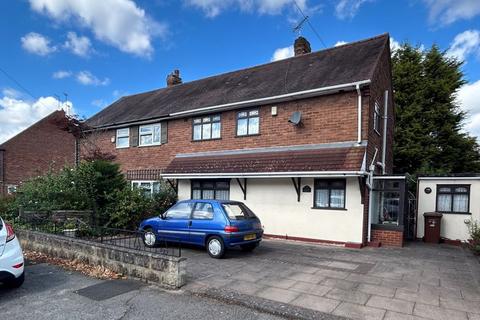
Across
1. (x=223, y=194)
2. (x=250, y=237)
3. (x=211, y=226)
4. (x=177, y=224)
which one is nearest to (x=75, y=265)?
(x=177, y=224)

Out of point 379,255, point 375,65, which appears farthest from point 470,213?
point 375,65

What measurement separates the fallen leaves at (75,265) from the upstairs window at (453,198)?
11243 millimetres

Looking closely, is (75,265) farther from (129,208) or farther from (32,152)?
(32,152)

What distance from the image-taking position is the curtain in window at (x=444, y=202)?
11.9 metres

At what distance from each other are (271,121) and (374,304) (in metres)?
7.95

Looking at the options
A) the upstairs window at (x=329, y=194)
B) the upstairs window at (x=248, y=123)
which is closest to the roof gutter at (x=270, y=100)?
the upstairs window at (x=248, y=123)

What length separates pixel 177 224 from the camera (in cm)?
864

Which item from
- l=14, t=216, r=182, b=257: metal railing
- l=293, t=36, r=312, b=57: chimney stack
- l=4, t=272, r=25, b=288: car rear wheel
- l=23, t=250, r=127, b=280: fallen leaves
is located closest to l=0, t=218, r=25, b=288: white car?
l=4, t=272, r=25, b=288: car rear wheel

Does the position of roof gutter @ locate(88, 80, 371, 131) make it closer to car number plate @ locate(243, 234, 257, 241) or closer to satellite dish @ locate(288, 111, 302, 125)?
satellite dish @ locate(288, 111, 302, 125)

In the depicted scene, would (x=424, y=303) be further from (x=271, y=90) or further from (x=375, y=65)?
(x=271, y=90)

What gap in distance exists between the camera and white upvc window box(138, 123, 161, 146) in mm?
15341

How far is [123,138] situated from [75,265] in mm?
10445

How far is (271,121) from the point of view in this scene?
472 inches

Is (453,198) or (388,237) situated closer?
(388,237)
